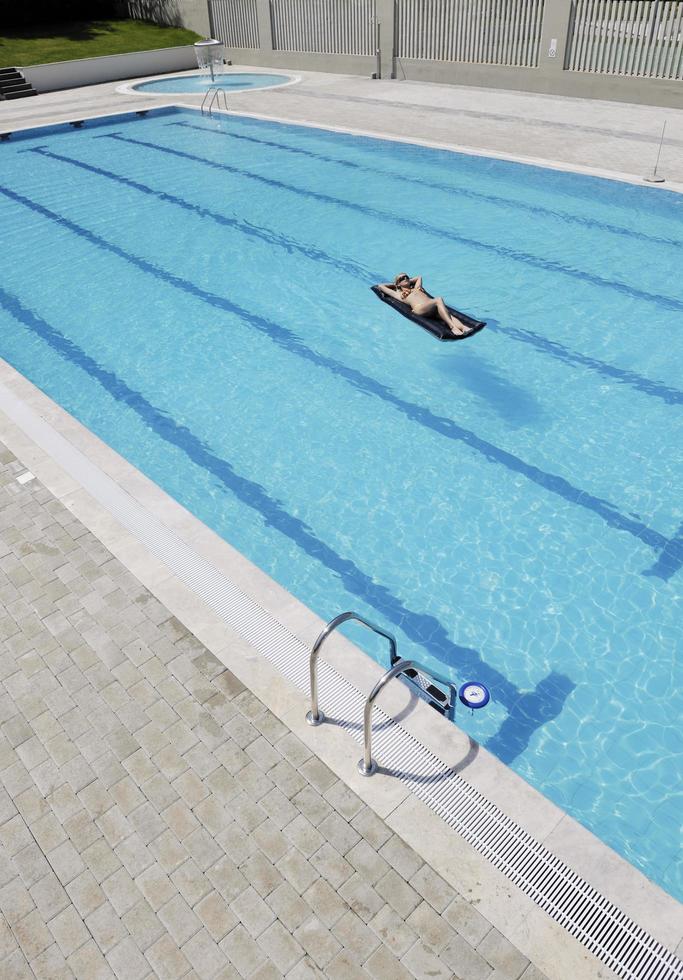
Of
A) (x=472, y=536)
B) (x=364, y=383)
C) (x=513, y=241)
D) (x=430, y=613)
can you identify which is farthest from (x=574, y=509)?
(x=513, y=241)

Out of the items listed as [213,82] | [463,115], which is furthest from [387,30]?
[463,115]

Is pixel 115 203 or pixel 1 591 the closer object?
pixel 1 591

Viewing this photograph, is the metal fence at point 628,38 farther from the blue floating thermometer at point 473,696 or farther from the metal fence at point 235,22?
the blue floating thermometer at point 473,696

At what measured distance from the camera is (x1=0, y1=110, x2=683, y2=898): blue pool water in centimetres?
502

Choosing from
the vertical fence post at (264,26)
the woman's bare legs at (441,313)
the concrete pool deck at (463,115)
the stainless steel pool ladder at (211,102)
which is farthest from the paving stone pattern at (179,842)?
the vertical fence post at (264,26)

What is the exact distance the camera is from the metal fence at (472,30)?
61.0ft

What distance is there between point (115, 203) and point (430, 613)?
11336mm

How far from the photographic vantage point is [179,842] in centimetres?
352

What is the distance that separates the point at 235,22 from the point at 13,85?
8609 millimetres

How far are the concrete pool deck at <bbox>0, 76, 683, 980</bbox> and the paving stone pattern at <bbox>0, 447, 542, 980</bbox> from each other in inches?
2.8

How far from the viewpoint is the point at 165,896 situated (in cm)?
332

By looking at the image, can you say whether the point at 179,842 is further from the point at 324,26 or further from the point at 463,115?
the point at 324,26

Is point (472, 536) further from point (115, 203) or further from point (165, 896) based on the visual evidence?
point (115, 203)

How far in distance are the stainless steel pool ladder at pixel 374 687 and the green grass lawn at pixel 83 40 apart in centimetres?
2544
